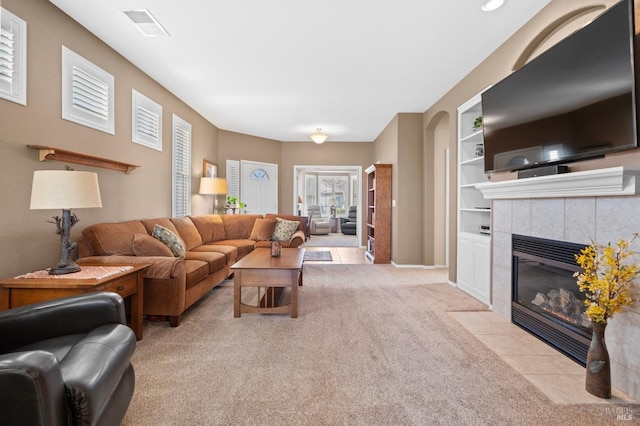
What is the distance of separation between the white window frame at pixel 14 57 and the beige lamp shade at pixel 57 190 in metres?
0.74

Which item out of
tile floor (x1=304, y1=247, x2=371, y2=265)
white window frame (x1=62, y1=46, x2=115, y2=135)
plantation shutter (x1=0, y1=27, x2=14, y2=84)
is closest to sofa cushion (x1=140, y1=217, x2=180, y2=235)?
white window frame (x1=62, y1=46, x2=115, y2=135)

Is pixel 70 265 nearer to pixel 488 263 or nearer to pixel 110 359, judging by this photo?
pixel 110 359

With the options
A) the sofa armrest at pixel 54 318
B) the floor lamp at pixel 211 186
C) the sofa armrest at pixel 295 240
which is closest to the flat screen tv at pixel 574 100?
the sofa armrest at pixel 54 318

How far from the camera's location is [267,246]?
5.25 metres

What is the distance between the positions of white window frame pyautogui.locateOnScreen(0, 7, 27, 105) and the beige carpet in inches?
Answer: 82.0

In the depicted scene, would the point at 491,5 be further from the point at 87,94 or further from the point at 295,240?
the point at 295,240

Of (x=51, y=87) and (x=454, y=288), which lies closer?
(x=51, y=87)

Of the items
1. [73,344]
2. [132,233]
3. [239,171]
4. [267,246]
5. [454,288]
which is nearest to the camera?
[73,344]

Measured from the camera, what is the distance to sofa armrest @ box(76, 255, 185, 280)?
8.97 feet

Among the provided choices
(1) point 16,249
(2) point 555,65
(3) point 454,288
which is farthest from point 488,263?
(1) point 16,249

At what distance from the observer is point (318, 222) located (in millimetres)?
11438

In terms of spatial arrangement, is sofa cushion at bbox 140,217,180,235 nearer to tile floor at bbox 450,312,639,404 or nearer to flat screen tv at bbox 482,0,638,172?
tile floor at bbox 450,312,639,404

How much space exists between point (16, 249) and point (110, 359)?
180 centimetres

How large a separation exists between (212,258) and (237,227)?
2.09m
